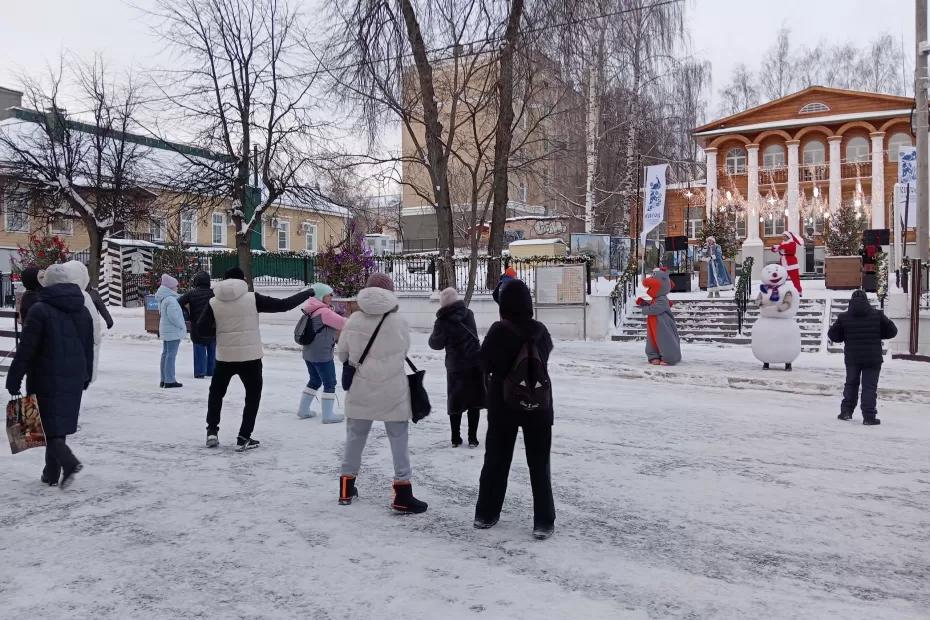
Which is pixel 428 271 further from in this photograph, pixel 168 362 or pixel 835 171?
pixel 835 171

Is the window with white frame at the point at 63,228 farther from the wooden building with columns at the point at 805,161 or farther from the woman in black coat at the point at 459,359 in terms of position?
the woman in black coat at the point at 459,359

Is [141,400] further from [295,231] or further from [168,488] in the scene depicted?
[295,231]

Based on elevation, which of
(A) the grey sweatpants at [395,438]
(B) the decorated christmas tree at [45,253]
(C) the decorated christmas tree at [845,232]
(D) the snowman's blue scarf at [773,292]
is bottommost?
(A) the grey sweatpants at [395,438]

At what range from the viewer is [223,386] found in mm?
7176

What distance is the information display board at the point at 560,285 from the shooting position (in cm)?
1822

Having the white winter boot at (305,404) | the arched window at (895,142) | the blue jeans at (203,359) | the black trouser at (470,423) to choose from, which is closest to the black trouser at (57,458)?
the white winter boot at (305,404)

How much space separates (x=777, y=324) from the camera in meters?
13.2

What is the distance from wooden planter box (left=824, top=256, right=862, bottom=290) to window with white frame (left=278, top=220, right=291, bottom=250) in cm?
3324

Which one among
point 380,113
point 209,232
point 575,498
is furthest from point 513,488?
point 209,232

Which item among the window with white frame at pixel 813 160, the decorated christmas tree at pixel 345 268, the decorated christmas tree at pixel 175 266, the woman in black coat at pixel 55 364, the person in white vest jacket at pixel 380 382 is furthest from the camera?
the window with white frame at pixel 813 160

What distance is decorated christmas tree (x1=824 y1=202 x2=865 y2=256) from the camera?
3506 cm

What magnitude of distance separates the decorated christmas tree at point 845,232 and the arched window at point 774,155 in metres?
7.10

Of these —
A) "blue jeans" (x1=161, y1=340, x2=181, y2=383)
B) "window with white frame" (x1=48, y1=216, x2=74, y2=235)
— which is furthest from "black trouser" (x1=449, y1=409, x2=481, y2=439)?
"window with white frame" (x1=48, y1=216, x2=74, y2=235)

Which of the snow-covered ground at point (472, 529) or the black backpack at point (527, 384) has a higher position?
the black backpack at point (527, 384)
